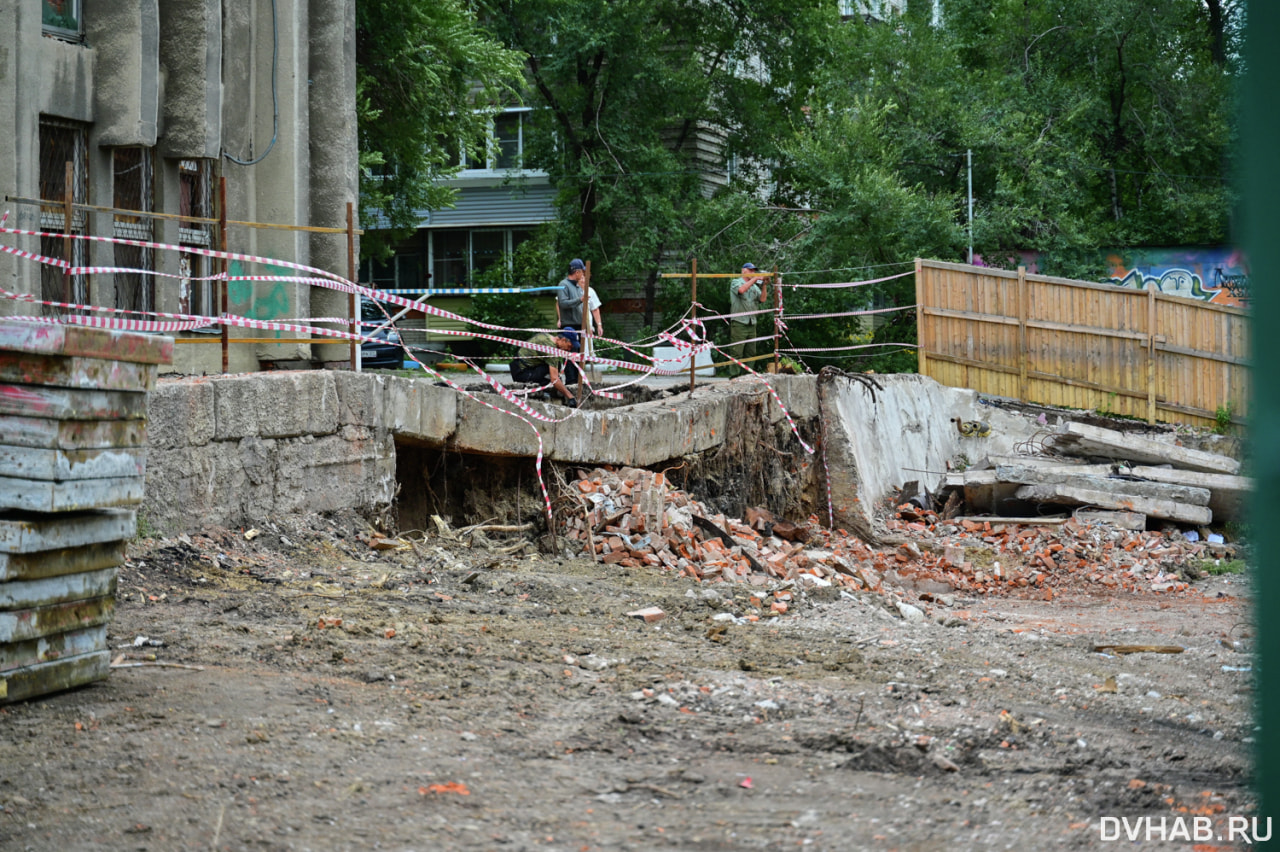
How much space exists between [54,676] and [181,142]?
28.1 feet

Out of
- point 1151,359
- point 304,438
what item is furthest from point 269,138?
point 1151,359

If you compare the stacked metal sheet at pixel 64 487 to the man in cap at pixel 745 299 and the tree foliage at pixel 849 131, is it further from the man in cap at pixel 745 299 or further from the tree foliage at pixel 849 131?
the tree foliage at pixel 849 131

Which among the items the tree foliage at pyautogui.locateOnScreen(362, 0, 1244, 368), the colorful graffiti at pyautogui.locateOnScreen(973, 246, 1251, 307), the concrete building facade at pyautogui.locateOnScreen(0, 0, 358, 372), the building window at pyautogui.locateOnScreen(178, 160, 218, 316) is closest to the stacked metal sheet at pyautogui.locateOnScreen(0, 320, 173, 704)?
the concrete building facade at pyautogui.locateOnScreen(0, 0, 358, 372)

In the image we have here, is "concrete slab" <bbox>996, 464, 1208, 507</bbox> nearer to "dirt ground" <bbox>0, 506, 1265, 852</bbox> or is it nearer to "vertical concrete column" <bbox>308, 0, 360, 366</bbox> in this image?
"dirt ground" <bbox>0, 506, 1265, 852</bbox>

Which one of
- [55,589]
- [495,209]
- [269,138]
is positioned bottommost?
[55,589]

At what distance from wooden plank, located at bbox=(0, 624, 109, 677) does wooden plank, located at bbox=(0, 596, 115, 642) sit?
3 centimetres

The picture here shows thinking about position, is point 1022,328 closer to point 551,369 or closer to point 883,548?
point 883,548

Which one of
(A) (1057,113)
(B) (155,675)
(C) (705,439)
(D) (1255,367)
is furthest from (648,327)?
(D) (1255,367)

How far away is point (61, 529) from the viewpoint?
14.4 ft

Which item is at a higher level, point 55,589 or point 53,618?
point 55,589

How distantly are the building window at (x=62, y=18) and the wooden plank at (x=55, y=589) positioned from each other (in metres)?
8.19

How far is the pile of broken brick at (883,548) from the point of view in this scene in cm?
919

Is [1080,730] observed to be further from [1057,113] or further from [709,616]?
[1057,113]

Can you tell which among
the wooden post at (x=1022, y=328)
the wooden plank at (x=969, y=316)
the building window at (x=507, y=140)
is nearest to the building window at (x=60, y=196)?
the wooden plank at (x=969, y=316)
